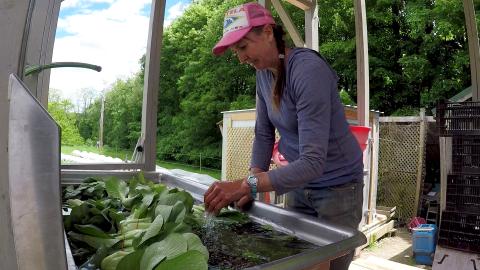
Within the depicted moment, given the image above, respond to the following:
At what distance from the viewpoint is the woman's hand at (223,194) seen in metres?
1.35

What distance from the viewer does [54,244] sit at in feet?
1.42

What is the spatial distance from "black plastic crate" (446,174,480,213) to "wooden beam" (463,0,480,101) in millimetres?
815

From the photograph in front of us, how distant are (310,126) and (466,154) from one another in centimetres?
259

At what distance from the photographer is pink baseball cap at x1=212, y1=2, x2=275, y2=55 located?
4.51ft

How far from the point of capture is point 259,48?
1435 mm

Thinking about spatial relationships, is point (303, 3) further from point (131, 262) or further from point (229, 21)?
point (131, 262)

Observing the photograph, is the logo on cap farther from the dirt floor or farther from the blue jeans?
the dirt floor

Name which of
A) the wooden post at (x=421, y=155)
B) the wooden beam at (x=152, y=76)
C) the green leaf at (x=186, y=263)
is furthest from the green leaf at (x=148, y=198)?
the wooden post at (x=421, y=155)

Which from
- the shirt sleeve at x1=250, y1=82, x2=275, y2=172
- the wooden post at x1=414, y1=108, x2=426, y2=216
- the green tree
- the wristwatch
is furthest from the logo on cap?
the wooden post at x1=414, y1=108, x2=426, y2=216

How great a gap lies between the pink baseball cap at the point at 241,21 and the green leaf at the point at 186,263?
0.82 meters

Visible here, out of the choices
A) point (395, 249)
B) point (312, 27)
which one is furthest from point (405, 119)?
point (312, 27)

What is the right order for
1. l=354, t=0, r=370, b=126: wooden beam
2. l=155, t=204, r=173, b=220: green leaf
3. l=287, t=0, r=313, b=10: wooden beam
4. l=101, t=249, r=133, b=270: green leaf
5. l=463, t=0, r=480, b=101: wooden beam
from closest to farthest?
l=101, t=249, r=133, b=270: green leaf
l=155, t=204, r=173, b=220: green leaf
l=463, t=0, r=480, b=101: wooden beam
l=287, t=0, r=313, b=10: wooden beam
l=354, t=0, r=370, b=126: wooden beam

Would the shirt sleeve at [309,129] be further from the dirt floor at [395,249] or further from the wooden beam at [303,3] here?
the dirt floor at [395,249]

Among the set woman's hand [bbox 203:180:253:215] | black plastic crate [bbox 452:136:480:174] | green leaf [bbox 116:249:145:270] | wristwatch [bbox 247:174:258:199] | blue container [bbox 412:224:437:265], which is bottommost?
blue container [bbox 412:224:437:265]
